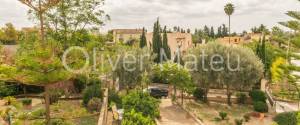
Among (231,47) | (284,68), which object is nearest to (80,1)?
(231,47)

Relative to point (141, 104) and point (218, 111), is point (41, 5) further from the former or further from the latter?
point (218, 111)

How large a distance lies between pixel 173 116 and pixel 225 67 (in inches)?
304

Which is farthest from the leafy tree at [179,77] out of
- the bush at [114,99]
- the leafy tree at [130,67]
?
the bush at [114,99]

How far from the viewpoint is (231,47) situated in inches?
1233

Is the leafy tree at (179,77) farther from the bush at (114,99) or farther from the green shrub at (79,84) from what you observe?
the green shrub at (79,84)

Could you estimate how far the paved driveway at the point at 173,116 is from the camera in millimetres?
23453

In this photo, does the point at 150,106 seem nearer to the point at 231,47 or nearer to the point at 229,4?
the point at 231,47

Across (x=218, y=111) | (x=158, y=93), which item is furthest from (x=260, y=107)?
(x=158, y=93)

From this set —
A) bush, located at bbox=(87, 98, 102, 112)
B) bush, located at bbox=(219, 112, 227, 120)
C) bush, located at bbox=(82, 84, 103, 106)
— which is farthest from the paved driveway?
bush, located at bbox=(82, 84, 103, 106)

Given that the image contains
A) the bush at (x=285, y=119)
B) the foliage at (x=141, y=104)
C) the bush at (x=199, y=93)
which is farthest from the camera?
the bush at (x=199, y=93)

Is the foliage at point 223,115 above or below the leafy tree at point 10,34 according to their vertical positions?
below

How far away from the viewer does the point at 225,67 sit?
3033cm

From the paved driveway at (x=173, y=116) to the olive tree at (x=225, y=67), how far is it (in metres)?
4.18

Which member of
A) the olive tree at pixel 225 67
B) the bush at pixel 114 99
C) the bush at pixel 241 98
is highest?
the olive tree at pixel 225 67
